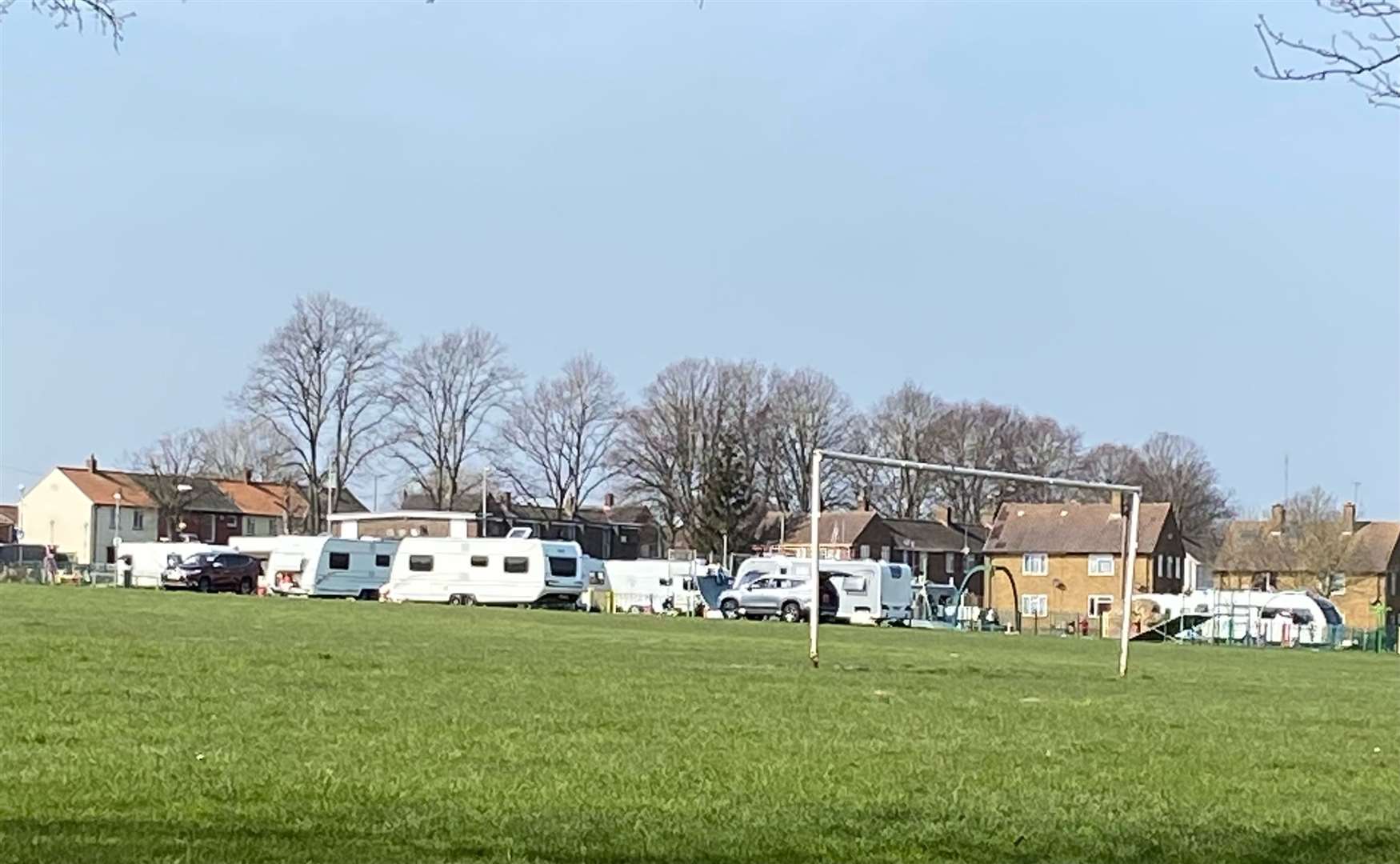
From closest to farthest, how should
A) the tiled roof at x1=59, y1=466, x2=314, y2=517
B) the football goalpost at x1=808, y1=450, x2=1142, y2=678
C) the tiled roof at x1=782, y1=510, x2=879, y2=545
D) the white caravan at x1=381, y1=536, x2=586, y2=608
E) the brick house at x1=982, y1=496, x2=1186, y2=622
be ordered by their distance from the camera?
the football goalpost at x1=808, y1=450, x2=1142, y2=678 < the white caravan at x1=381, y1=536, x2=586, y2=608 < the brick house at x1=982, y1=496, x2=1186, y2=622 < the tiled roof at x1=782, y1=510, x2=879, y2=545 < the tiled roof at x1=59, y1=466, x2=314, y2=517

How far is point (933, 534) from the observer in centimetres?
10912

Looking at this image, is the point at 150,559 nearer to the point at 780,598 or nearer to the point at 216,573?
the point at 216,573

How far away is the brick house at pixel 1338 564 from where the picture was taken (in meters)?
95.8

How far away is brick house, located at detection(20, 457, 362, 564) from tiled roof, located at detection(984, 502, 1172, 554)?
45257mm

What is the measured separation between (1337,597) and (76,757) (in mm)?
95012

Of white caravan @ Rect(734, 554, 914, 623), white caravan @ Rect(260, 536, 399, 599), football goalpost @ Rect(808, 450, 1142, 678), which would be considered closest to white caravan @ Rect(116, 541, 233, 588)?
white caravan @ Rect(260, 536, 399, 599)

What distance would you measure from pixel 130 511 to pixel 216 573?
52584 millimetres

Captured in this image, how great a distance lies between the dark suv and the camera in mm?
73438

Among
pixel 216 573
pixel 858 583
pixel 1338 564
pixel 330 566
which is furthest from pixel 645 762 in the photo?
pixel 1338 564

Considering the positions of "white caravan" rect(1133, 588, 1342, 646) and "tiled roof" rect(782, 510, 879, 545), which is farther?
"tiled roof" rect(782, 510, 879, 545)

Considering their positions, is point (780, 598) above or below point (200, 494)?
below

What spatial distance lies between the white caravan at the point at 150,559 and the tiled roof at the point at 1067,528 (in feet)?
124

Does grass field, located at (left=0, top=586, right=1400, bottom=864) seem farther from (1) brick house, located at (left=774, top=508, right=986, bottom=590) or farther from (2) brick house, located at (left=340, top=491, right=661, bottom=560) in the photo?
(1) brick house, located at (left=774, top=508, right=986, bottom=590)

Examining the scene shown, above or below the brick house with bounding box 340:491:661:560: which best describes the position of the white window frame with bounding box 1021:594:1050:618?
below
